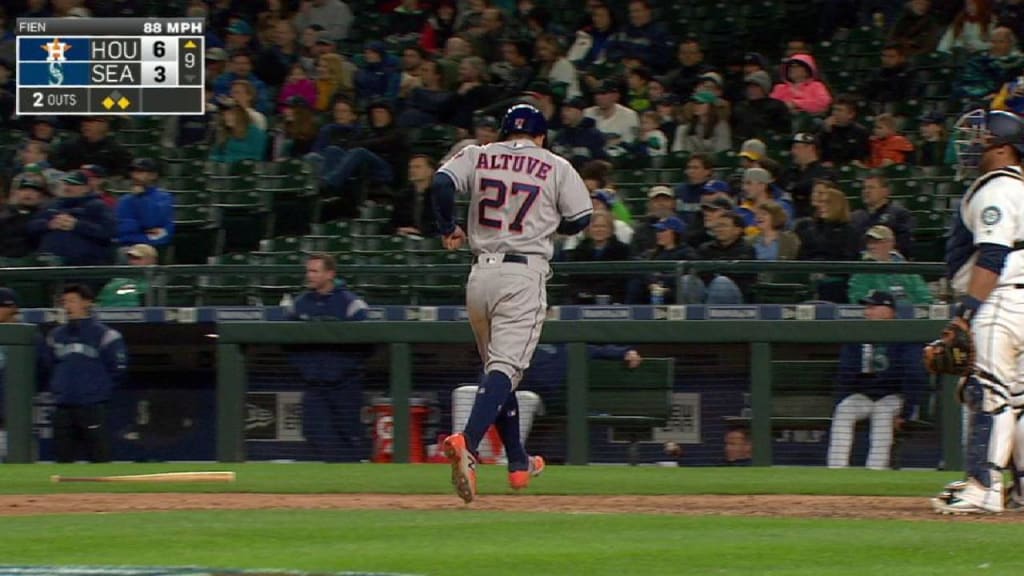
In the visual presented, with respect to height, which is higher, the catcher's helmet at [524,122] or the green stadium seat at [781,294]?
the catcher's helmet at [524,122]

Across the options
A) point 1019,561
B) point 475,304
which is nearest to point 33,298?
point 475,304

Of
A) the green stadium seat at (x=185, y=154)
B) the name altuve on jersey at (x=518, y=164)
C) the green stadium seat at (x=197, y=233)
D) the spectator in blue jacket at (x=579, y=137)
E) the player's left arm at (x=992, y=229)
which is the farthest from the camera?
the green stadium seat at (x=185, y=154)

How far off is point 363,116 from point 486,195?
8.58 m

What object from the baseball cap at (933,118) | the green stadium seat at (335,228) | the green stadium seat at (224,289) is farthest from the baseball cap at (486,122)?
the baseball cap at (933,118)

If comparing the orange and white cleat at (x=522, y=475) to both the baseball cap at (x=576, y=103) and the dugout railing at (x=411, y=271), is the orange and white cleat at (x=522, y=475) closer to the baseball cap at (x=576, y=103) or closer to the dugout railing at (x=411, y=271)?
the dugout railing at (x=411, y=271)

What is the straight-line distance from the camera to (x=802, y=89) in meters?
16.6

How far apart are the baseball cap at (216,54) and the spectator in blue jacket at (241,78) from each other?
1.04 feet

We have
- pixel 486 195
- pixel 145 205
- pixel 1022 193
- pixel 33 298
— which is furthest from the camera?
pixel 145 205

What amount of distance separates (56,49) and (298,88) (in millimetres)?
2187

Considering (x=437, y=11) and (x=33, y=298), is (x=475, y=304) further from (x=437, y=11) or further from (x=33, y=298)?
(x=437, y=11)

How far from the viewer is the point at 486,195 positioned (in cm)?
878

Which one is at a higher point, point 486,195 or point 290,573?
point 486,195

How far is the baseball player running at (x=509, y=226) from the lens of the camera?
8680 millimetres

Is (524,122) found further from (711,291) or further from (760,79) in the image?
(760,79)
